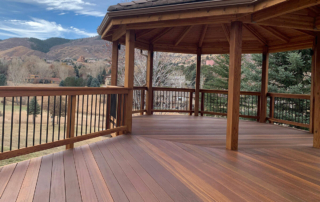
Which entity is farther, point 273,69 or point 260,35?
point 273,69

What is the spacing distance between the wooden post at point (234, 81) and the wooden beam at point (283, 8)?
0.31 meters

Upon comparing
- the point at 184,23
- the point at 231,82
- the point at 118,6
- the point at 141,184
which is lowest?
the point at 141,184

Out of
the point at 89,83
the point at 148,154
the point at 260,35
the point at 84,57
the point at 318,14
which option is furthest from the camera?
the point at 84,57

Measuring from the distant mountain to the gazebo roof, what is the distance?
12.6m

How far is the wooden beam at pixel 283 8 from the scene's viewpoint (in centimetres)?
291

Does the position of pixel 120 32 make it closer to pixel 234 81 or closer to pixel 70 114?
pixel 70 114

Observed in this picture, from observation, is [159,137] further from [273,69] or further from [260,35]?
[273,69]

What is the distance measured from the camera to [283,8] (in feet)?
10.5

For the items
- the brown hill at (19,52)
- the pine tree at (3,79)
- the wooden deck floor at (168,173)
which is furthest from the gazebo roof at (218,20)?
the brown hill at (19,52)

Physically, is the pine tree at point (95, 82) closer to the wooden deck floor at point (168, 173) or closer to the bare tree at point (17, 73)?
the bare tree at point (17, 73)

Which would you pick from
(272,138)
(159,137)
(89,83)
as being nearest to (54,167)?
(159,137)

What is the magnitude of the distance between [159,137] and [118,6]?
2734 mm

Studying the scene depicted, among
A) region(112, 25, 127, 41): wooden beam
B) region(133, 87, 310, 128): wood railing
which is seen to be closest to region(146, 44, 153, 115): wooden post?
region(133, 87, 310, 128): wood railing

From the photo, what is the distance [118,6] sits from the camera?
4.37m
